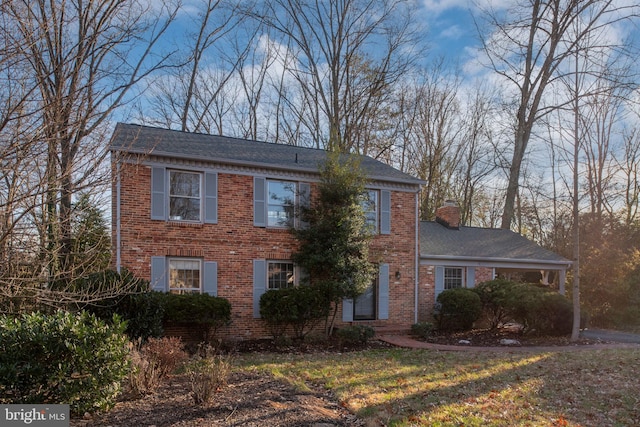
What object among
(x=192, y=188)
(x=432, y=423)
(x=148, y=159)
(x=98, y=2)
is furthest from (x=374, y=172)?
(x=432, y=423)

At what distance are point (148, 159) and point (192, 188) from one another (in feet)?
4.27

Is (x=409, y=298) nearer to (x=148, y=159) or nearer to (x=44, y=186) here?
(x=148, y=159)

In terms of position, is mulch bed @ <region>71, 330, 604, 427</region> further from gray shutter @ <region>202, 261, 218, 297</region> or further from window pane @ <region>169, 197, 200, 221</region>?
window pane @ <region>169, 197, 200, 221</region>

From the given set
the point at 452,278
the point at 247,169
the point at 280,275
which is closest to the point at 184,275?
the point at 280,275

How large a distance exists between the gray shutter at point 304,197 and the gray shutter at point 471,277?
260 inches

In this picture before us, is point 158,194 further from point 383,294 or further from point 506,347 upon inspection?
point 506,347

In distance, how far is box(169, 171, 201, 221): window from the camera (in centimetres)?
1169

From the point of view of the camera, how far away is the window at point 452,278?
51.8 feet

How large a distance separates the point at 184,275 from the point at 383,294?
5934 millimetres

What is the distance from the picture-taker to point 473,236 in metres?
18.5

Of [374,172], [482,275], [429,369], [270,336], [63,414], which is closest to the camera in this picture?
[63,414]

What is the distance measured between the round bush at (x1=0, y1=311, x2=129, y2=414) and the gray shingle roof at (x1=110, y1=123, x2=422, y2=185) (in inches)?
251

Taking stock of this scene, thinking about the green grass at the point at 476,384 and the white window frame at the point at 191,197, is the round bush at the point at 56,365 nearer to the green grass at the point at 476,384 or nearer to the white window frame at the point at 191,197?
the green grass at the point at 476,384

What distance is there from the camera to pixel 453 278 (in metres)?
16.0
